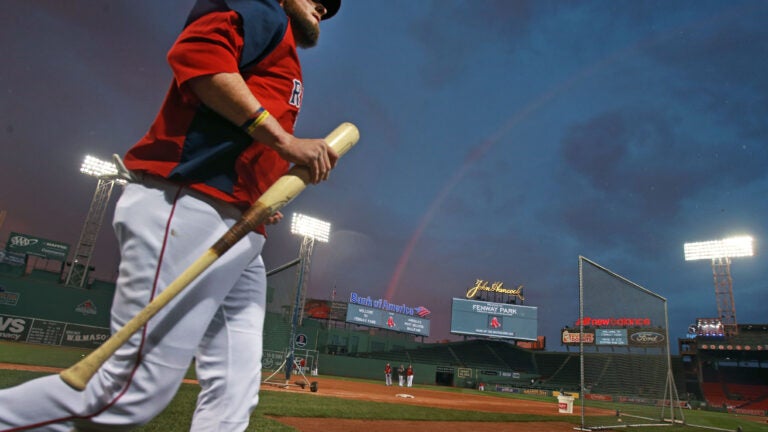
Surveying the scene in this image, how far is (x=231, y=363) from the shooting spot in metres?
1.56

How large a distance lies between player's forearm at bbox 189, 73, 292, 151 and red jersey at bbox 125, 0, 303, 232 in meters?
0.03

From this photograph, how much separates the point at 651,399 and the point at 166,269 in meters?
15.1

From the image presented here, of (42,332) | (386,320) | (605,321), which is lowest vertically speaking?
(42,332)

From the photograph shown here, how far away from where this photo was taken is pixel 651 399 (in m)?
12.8

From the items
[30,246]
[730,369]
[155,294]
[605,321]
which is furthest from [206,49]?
[730,369]

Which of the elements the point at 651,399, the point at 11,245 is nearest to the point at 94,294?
the point at 11,245

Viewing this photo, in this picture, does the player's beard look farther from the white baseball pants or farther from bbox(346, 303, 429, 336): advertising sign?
bbox(346, 303, 429, 336): advertising sign

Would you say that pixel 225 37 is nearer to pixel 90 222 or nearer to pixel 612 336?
pixel 90 222

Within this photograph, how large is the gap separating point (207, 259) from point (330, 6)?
134cm

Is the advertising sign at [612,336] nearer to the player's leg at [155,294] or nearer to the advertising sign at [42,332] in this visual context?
the advertising sign at [42,332]

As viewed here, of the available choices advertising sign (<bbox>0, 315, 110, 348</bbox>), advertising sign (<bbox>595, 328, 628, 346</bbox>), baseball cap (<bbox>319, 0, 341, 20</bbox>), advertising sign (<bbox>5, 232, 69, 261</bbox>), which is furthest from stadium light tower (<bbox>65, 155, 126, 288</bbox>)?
advertising sign (<bbox>595, 328, 628, 346</bbox>)

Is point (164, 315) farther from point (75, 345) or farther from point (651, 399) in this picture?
point (75, 345)

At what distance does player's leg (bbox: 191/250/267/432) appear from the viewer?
4.93ft

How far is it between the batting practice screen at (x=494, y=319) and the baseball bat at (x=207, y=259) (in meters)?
44.0
